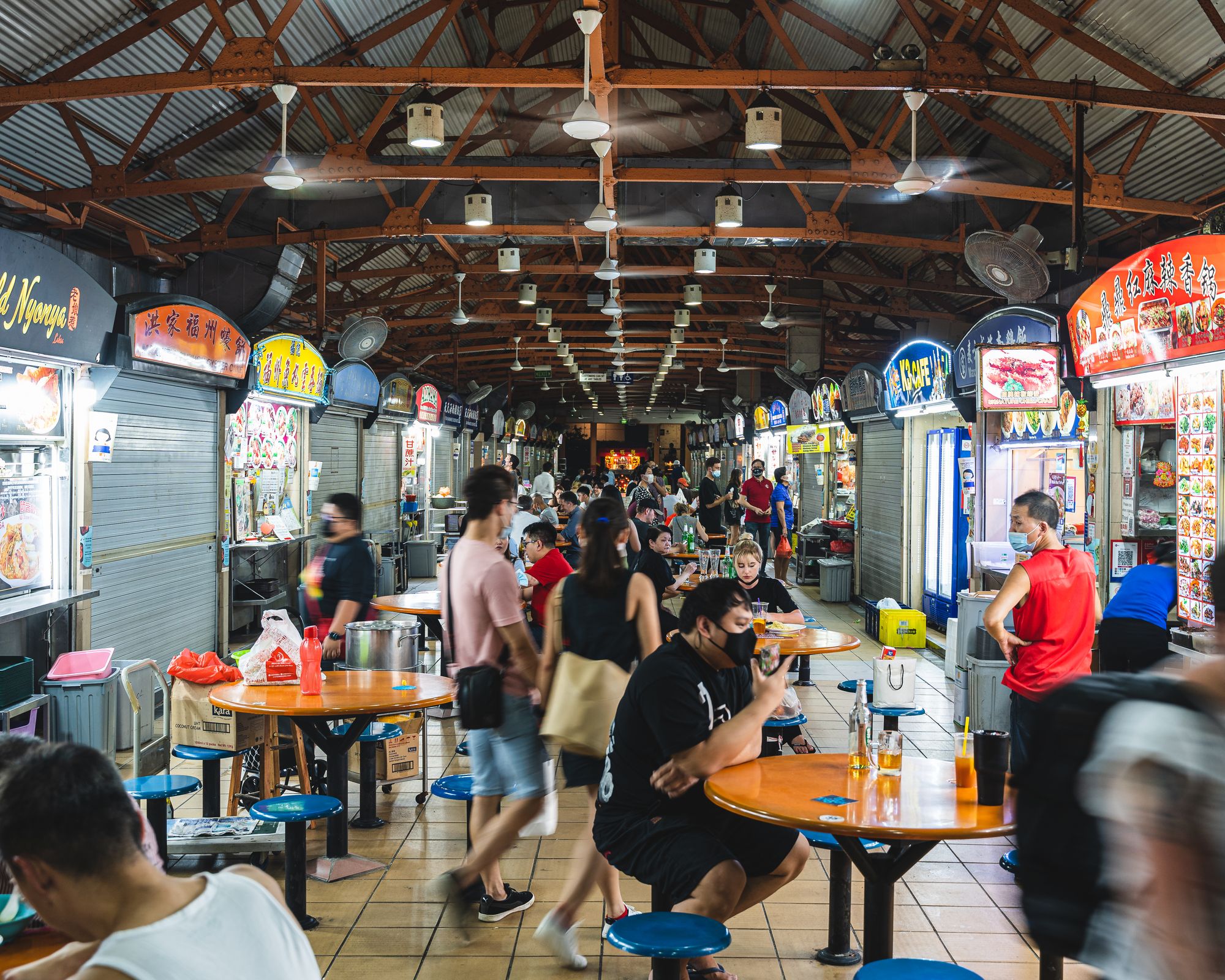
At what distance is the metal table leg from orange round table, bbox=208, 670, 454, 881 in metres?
Result: 2.02

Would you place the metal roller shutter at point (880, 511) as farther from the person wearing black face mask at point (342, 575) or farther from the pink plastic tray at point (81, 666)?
the pink plastic tray at point (81, 666)

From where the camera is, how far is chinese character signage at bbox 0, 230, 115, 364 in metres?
6.08

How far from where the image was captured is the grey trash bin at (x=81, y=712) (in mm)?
6395

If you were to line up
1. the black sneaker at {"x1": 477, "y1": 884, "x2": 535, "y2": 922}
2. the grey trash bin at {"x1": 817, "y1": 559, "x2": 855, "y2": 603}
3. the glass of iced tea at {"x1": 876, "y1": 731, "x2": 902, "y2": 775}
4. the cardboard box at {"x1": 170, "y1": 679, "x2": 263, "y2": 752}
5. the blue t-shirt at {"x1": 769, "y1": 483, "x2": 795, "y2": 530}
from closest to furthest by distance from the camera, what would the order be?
the glass of iced tea at {"x1": 876, "y1": 731, "x2": 902, "y2": 775}, the black sneaker at {"x1": 477, "y1": 884, "x2": 535, "y2": 922}, the cardboard box at {"x1": 170, "y1": 679, "x2": 263, "y2": 752}, the grey trash bin at {"x1": 817, "y1": 559, "x2": 855, "y2": 603}, the blue t-shirt at {"x1": 769, "y1": 483, "x2": 795, "y2": 530}

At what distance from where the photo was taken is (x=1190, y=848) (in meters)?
1.41

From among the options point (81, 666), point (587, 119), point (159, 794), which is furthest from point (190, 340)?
point (159, 794)

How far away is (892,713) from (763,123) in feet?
14.7

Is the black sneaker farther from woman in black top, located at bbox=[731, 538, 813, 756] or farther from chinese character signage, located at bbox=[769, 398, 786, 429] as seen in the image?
chinese character signage, located at bbox=[769, 398, 786, 429]

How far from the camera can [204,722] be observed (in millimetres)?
5086

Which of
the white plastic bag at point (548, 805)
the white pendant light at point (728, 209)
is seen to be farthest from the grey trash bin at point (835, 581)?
the white plastic bag at point (548, 805)

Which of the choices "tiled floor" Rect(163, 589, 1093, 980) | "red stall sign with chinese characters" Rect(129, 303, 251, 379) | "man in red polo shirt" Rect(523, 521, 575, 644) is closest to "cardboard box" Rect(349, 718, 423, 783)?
"tiled floor" Rect(163, 589, 1093, 980)

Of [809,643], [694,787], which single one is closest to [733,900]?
[694,787]

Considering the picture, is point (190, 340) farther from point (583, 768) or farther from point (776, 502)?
point (776, 502)

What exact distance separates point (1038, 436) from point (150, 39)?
28.0 ft
